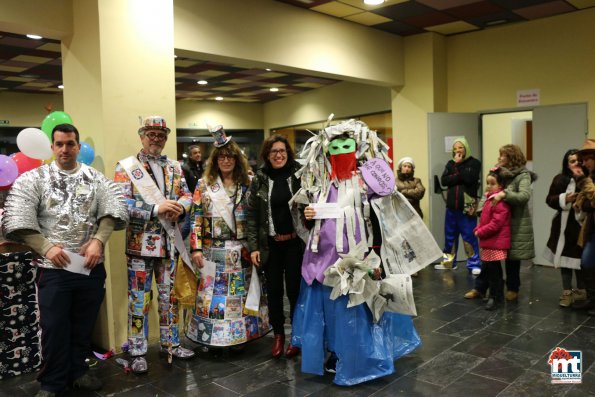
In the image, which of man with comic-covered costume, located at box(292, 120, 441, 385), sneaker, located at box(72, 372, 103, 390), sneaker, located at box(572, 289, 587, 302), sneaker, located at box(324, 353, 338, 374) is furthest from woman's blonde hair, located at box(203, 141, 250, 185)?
sneaker, located at box(572, 289, 587, 302)

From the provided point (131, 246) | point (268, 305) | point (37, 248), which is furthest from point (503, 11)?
point (37, 248)

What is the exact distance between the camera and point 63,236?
8.79 feet

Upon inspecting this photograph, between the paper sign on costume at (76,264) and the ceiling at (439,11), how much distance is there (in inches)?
134

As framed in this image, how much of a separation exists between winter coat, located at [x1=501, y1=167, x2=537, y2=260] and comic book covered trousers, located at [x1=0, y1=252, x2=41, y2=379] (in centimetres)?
355

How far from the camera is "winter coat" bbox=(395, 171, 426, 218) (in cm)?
551

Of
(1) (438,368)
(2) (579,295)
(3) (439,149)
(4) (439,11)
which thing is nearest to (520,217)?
(2) (579,295)

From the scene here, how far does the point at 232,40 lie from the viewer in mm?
4625

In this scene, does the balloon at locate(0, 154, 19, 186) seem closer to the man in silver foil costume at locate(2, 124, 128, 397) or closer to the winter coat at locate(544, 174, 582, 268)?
the man in silver foil costume at locate(2, 124, 128, 397)

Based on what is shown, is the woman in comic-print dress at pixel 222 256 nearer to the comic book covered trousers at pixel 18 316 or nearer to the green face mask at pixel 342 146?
the green face mask at pixel 342 146

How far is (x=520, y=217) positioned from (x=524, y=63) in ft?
8.86

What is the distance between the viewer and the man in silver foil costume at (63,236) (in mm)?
2604

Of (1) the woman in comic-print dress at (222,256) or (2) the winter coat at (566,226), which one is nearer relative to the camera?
(1) the woman in comic-print dress at (222,256)

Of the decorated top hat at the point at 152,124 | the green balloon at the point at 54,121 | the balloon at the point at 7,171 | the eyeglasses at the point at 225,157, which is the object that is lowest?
the balloon at the point at 7,171

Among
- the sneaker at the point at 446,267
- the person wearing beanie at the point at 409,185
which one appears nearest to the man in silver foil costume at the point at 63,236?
the person wearing beanie at the point at 409,185
